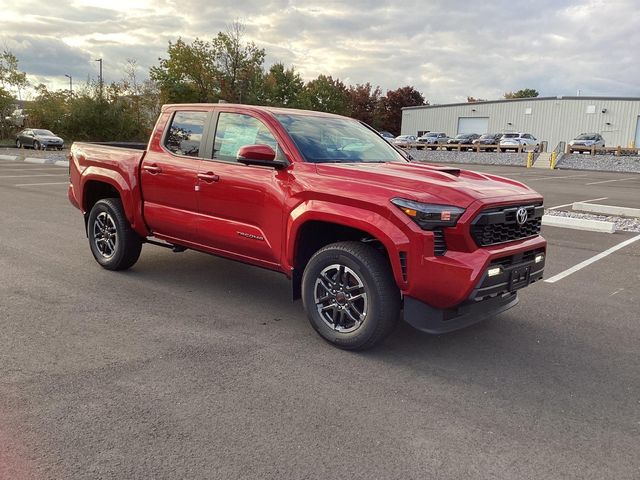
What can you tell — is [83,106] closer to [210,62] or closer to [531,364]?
[210,62]

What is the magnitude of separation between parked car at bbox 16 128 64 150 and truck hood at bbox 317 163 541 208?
3464 centimetres

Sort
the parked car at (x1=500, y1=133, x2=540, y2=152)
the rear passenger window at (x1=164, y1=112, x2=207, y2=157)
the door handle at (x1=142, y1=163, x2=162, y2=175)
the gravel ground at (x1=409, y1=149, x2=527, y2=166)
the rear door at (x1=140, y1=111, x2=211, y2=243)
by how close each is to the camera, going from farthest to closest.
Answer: the parked car at (x1=500, y1=133, x2=540, y2=152)
the gravel ground at (x1=409, y1=149, x2=527, y2=166)
the door handle at (x1=142, y1=163, x2=162, y2=175)
the rear passenger window at (x1=164, y1=112, x2=207, y2=157)
the rear door at (x1=140, y1=111, x2=211, y2=243)

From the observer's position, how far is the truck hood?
154 inches

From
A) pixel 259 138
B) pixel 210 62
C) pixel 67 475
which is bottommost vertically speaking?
pixel 67 475

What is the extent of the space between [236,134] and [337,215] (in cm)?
153

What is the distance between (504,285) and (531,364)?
664 mm

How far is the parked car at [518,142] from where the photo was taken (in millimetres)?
43719

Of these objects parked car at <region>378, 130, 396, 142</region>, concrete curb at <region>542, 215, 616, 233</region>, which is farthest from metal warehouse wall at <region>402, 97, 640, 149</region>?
concrete curb at <region>542, 215, 616, 233</region>

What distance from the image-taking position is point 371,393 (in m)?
3.63

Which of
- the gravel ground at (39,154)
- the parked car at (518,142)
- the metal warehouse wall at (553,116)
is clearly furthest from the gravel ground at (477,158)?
the gravel ground at (39,154)

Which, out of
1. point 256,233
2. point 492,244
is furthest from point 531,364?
point 256,233

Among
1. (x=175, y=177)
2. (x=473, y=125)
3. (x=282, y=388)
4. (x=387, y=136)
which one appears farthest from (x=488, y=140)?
(x=282, y=388)

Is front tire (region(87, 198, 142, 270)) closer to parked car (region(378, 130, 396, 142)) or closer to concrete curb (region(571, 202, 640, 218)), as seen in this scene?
parked car (region(378, 130, 396, 142))

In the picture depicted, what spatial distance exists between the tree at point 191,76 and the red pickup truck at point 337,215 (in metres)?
46.1
